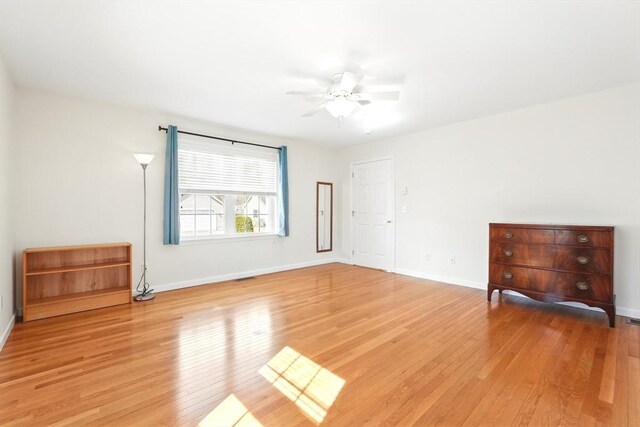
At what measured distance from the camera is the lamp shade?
3.82 meters

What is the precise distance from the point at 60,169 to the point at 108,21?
2.26 m

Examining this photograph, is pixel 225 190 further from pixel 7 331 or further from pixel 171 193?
pixel 7 331

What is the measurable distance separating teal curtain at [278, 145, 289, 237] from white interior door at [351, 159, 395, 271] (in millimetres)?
1562

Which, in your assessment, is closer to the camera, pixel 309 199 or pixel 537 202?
pixel 537 202

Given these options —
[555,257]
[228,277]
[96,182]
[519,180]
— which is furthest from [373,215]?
[96,182]

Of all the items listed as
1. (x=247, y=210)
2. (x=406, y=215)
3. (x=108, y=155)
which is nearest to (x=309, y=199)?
(x=247, y=210)

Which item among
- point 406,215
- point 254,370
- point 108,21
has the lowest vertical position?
point 254,370

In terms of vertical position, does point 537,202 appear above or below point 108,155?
below

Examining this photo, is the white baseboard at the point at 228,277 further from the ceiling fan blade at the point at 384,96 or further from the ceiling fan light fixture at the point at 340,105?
the ceiling fan blade at the point at 384,96

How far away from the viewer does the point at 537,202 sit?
3912mm

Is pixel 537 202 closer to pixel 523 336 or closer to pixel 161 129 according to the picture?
pixel 523 336

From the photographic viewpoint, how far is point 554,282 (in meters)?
3.35

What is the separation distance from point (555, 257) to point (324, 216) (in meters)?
4.08

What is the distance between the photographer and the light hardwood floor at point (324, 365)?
5.71ft
